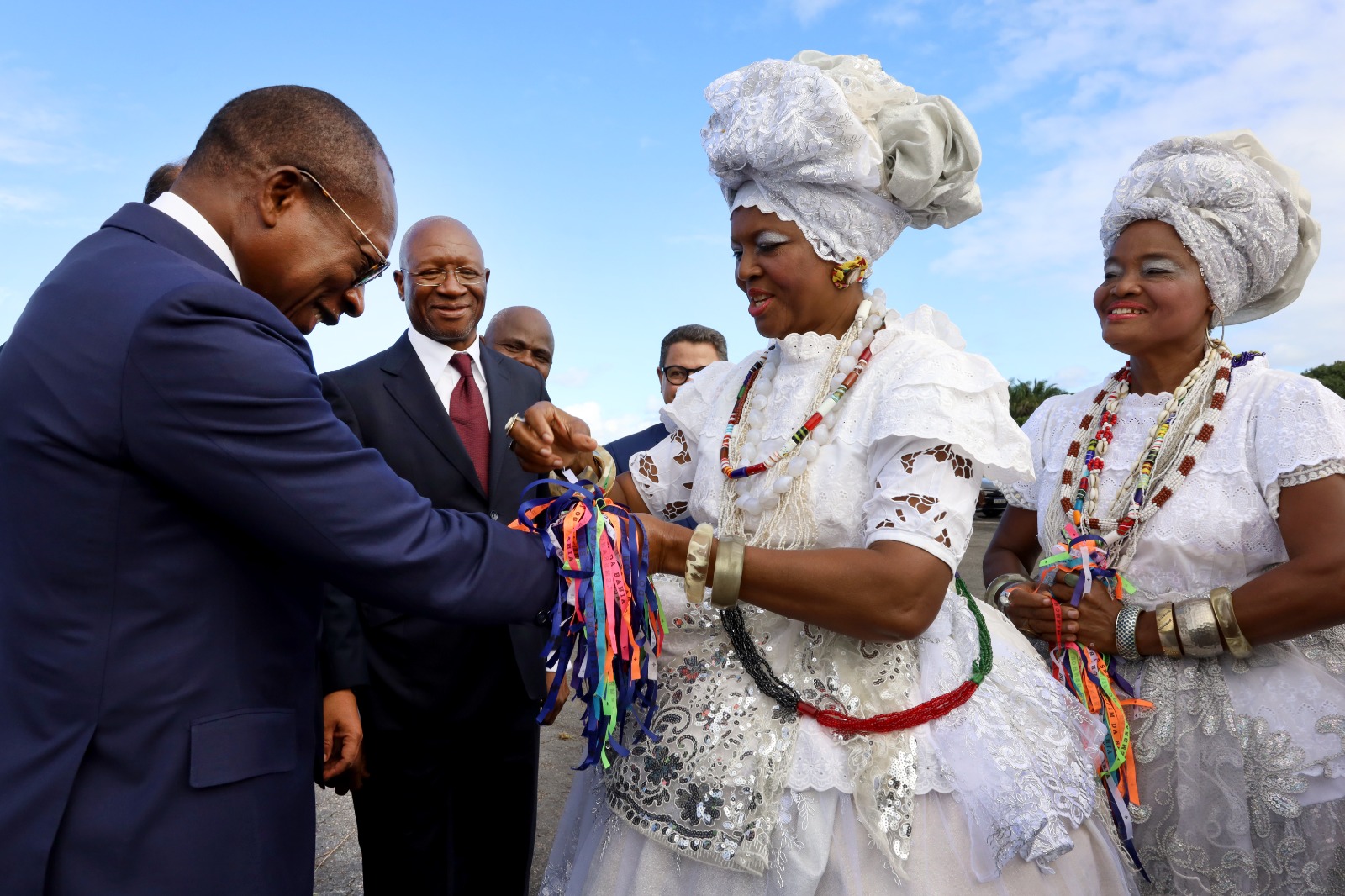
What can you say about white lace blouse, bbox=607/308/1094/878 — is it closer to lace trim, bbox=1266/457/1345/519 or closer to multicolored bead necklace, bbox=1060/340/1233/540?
multicolored bead necklace, bbox=1060/340/1233/540

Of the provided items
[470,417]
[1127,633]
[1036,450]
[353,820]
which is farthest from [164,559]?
Result: [353,820]

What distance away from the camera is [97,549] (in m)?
1.64

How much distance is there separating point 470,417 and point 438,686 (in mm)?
1039

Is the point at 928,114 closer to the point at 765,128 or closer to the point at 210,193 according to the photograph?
the point at 765,128

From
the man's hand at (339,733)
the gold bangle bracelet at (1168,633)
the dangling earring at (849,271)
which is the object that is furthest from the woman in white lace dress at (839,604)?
the man's hand at (339,733)

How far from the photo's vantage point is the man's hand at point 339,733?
121 inches

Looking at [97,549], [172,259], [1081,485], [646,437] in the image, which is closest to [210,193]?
[172,259]

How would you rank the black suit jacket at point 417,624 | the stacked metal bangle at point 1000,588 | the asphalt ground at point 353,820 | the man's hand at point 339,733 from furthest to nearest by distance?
the asphalt ground at point 353,820 < the black suit jacket at point 417,624 < the man's hand at point 339,733 < the stacked metal bangle at point 1000,588

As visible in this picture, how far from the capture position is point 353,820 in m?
4.95

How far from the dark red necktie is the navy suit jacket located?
5.81 feet

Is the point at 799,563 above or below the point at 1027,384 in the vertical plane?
below

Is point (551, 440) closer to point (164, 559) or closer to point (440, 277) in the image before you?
point (164, 559)

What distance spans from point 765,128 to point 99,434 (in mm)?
1560

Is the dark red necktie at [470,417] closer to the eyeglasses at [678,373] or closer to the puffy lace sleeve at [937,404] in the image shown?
the puffy lace sleeve at [937,404]
